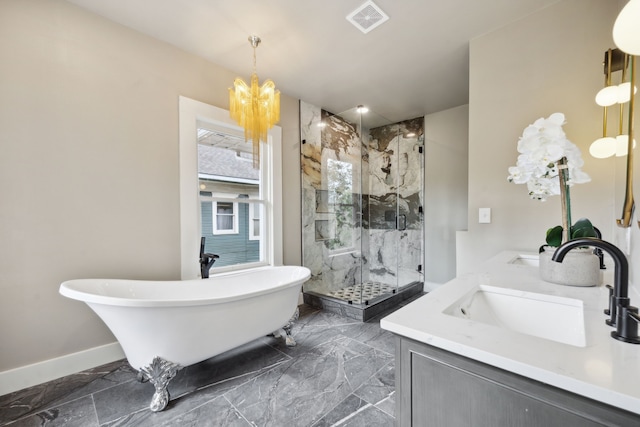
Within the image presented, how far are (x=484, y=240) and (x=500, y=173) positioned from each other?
0.56 metres

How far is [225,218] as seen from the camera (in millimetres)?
2820

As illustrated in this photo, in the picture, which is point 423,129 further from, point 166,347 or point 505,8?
point 166,347

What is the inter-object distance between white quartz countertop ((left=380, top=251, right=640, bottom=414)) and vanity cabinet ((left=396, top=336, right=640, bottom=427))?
0.10 feet

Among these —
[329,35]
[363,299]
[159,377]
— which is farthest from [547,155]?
[363,299]

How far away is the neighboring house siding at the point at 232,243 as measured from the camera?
268cm

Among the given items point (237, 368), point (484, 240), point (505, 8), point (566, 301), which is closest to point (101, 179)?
Result: point (237, 368)

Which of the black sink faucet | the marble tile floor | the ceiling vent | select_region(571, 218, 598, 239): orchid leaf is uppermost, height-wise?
the ceiling vent

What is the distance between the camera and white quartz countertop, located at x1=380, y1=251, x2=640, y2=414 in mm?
459

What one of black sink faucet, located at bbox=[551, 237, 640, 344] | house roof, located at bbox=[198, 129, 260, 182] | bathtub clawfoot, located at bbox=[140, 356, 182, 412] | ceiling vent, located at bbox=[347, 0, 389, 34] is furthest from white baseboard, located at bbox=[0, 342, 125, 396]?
ceiling vent, located at bbox=[347, 0, 389, 34]

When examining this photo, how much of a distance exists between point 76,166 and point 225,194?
1191mm

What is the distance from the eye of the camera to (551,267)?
3.64 feet

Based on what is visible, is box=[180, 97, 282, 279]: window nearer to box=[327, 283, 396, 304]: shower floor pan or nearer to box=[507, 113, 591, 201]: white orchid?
box=[327, 283, 396, 304]: shower floor pan

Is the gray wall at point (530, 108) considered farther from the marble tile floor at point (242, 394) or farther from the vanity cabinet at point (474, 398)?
the vanity cabinet at point (474, 398)

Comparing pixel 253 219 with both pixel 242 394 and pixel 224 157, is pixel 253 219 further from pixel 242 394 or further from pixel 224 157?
pixel 242 394
